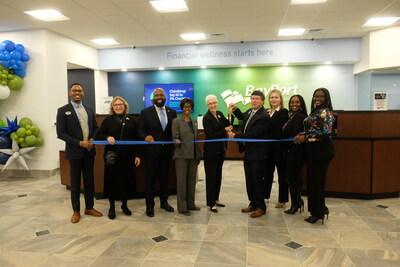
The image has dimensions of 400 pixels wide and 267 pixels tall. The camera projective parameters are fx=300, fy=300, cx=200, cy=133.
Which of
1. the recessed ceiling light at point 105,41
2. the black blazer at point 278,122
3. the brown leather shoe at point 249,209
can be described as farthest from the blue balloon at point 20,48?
the brown leather shoe at point 249,209

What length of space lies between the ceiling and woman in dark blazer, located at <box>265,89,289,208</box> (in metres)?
2.34

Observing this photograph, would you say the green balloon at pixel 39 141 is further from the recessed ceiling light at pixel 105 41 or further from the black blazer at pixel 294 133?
the black blazer at pixel 294 133

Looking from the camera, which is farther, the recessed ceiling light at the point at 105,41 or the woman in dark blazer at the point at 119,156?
the recessed ceiling light at the point at 105,41

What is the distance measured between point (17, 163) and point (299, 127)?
6.17 m

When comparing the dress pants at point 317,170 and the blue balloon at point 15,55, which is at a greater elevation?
the blue balloon at point 15,55

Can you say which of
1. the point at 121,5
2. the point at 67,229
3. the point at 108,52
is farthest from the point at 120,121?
the point at 108,52

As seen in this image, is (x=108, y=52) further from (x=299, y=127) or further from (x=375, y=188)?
(x=375, y=188)

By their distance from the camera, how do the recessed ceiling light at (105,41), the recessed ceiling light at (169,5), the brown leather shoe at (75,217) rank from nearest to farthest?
the brown leather shoe at (75,217) < the recessed ceiling light at (169,5) < the recessed ceiling light at (105,41)

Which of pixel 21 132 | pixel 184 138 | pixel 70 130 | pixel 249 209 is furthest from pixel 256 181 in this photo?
pixel 21 132

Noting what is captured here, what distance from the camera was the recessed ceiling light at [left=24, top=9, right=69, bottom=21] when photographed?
579cm

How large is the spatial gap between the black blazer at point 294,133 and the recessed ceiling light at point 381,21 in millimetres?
4463

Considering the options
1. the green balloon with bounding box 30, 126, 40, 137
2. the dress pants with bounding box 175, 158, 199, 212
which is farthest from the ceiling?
the dress pants with bounding box 175, 158, 199, 212

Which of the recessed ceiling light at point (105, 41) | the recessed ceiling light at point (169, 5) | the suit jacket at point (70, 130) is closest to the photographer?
the suit jacket at point (70, 130)

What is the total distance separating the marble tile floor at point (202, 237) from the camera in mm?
2822
